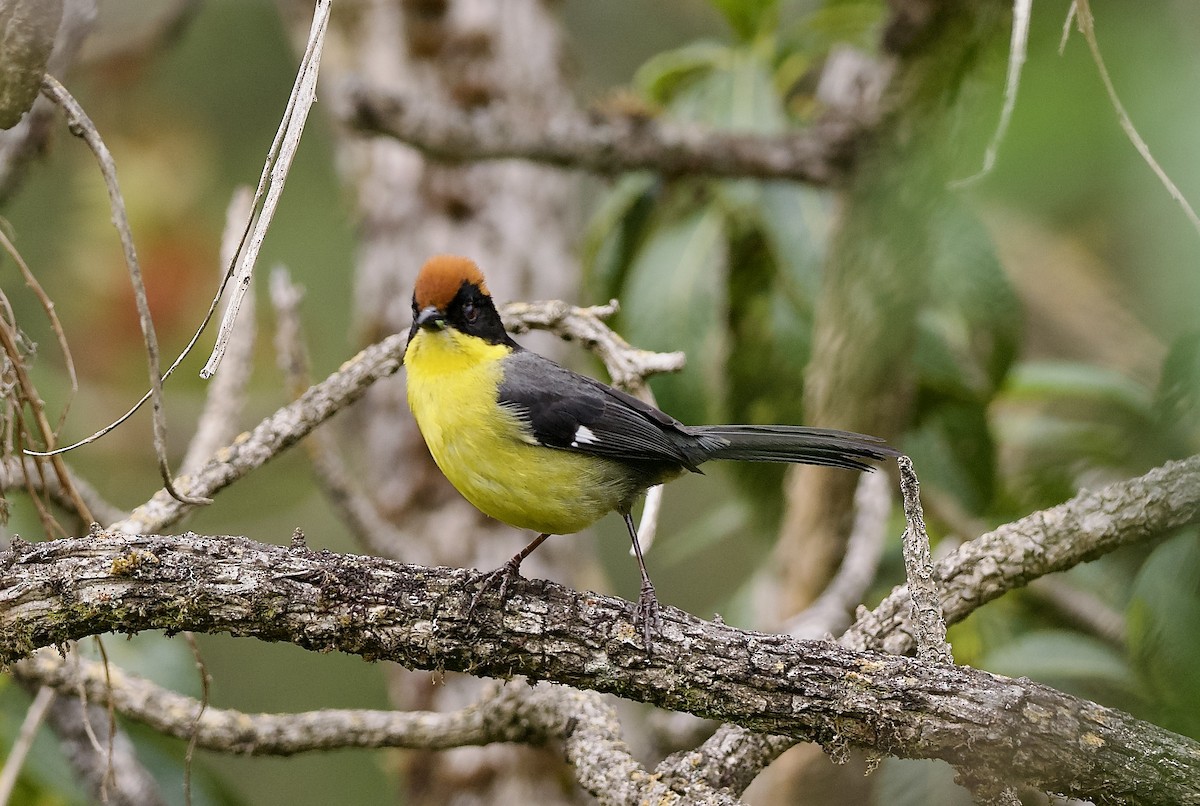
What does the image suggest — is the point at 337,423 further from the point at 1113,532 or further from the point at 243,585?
the point at 1113,532

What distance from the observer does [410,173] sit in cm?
529

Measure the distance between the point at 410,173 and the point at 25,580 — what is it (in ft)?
11.5

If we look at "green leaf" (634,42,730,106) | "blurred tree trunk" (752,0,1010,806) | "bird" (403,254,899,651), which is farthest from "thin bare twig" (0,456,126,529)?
"green leaf" (634,42,730,106)

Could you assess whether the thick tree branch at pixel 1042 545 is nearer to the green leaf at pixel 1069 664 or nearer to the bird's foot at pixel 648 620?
the bird's foot at pixel 648 620

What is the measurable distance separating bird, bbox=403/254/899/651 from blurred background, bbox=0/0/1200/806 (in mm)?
946

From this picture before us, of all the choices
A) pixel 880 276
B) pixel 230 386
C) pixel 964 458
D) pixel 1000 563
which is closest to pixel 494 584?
pixel 1000 563

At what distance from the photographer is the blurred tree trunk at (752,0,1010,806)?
12.5 feet

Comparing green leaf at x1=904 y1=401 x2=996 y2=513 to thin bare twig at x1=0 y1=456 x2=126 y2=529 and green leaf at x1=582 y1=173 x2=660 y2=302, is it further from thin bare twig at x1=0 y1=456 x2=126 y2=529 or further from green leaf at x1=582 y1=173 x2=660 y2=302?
thin bare twig at x1=0 y1=456 x2=126 y2=529

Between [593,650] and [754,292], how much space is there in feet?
10.4

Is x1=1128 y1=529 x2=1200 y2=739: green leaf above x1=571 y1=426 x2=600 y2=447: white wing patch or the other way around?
the other way around

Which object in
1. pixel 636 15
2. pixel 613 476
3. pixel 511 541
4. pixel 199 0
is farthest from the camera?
pixel 636 15

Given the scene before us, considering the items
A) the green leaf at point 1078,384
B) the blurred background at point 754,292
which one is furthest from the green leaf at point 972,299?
the green leaf at point 1078,384

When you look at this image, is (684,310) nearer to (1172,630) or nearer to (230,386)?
(230,386)

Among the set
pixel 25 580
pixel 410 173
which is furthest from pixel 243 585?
pixel 410 173
